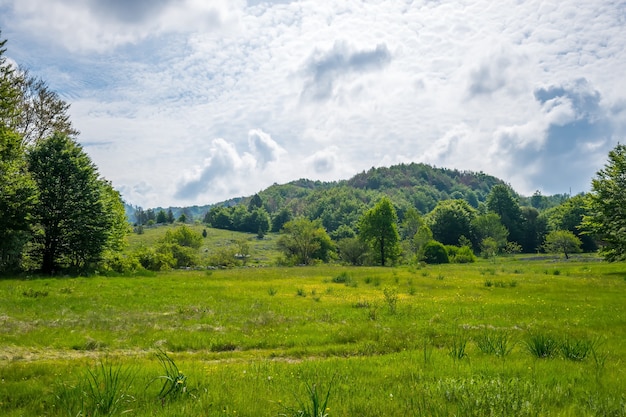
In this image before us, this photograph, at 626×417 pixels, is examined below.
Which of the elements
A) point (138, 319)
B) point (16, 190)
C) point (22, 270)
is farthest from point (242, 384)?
point (22, 270)

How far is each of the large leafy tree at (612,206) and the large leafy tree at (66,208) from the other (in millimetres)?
55420

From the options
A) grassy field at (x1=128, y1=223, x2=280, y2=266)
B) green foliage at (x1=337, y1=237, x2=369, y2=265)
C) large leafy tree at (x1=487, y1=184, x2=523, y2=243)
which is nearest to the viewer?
green foliage at (x1=337, y1=237, x2=369, y2=265)

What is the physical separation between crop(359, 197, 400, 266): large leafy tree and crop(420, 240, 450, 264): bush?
846 cm

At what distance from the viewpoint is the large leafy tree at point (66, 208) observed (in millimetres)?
37438

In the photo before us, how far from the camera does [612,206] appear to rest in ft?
145

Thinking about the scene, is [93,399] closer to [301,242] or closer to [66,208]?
[66,208]

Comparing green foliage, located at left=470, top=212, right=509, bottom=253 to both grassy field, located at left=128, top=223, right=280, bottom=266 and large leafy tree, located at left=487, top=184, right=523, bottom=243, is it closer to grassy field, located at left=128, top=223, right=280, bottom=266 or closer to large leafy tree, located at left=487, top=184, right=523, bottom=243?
large leafy tree, located at left=487, top=184, right=523, bottom=243

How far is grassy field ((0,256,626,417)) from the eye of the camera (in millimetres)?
7168

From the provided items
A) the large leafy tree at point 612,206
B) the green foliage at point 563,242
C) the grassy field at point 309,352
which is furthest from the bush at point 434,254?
the grassy field at point 309,352

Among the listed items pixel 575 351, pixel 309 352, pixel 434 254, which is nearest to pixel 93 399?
pixel 309 352

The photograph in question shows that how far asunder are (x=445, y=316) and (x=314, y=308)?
7.20 m

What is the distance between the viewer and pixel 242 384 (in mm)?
8586

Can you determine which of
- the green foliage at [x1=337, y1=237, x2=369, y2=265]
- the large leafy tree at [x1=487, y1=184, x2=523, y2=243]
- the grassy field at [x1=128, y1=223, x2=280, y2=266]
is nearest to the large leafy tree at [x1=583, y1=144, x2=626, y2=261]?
the green foliage at [x1=337, y1=237, x2=369, y2=265]

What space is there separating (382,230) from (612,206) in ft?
131
